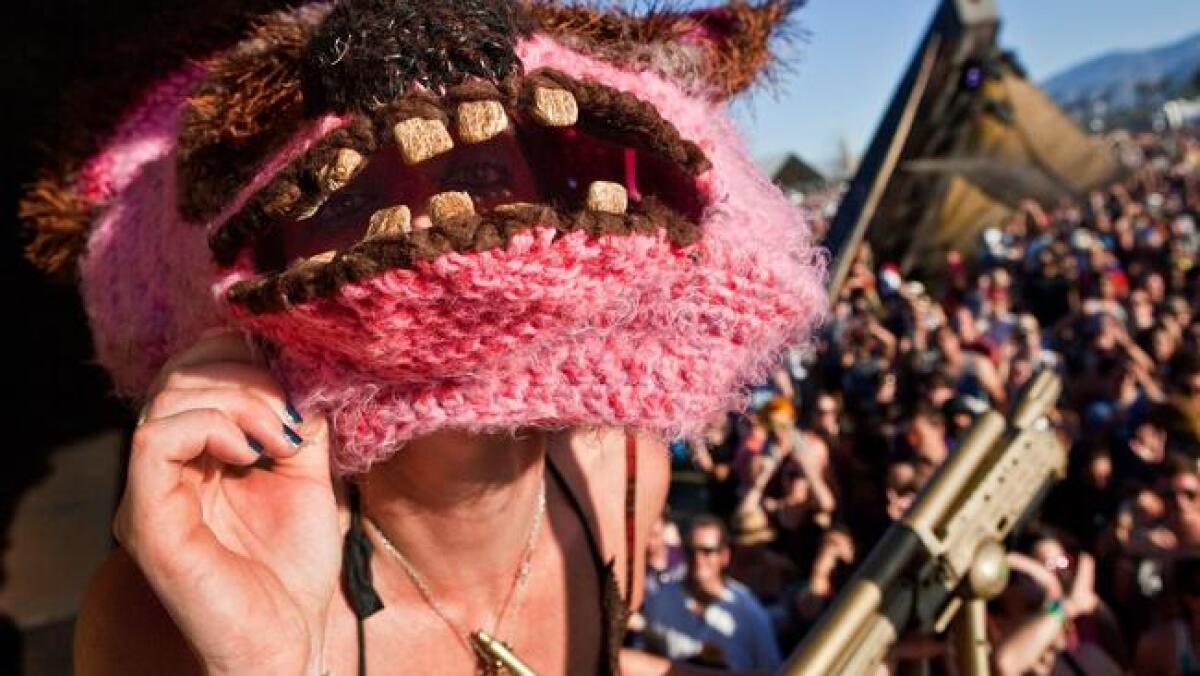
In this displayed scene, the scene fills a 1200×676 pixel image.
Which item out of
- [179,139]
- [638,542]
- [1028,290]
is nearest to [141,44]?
[179,139]

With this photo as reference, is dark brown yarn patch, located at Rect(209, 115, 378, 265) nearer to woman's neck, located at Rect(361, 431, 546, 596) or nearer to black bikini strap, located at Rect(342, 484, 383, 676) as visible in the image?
woman's neck, located at Rect(361, 431, 546, 596)

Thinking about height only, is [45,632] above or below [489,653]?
below

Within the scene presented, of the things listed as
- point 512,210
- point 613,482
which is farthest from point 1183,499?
point 512,210

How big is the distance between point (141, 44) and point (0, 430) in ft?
2.46

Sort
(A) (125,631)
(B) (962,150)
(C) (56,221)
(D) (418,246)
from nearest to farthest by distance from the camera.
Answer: (D) (418,246)
(A) (125,631)
(C) (56,221)
(B) (962,150)

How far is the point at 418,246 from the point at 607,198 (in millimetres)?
178

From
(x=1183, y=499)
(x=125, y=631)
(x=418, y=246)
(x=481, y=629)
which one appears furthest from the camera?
(x=1183, y=499)

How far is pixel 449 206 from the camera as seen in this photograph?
30.3 inches

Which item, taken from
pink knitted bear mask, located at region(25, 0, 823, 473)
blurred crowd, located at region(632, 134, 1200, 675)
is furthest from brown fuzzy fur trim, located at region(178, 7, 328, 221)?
blurred crowd, located at region(632, 134, 1200, 675)

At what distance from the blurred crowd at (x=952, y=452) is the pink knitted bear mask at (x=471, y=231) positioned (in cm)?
29

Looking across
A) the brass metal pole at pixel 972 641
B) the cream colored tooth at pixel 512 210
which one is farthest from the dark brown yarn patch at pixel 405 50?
the brass metal pole at pixel 972 641

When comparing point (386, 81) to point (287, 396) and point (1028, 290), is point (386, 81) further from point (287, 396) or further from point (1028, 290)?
point (1028, 290)

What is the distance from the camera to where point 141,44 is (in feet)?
3.59

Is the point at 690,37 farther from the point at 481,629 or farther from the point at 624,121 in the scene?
the point at 481,629
